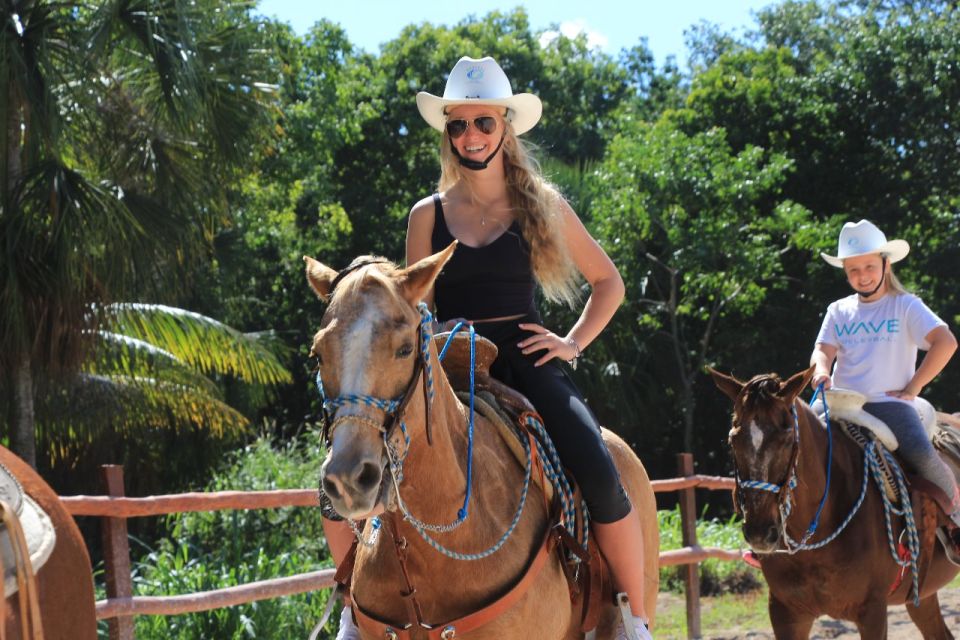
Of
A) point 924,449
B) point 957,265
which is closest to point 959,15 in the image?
point 957,265

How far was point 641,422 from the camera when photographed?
21.3 metres

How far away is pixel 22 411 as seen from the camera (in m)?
10.6

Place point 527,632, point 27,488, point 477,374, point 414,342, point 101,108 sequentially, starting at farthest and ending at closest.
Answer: point 101,108
point 477,374
point 527,632
point 414,342
point 27,488

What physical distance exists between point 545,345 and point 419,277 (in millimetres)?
1001

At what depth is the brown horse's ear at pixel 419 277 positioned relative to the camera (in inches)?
115

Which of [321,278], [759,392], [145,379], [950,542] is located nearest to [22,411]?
[145,379]

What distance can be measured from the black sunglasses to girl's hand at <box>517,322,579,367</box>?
0.71 meters

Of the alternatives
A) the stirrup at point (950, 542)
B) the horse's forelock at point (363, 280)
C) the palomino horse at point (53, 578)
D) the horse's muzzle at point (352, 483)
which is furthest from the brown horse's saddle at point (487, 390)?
the stirrup at point (950, 542)

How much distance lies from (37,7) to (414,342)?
882 cm

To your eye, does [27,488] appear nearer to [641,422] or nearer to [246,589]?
[246,589]

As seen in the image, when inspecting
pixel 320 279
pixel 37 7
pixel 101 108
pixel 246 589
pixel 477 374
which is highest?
pixel 37 7

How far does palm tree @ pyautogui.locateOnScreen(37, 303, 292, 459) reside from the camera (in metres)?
12.2

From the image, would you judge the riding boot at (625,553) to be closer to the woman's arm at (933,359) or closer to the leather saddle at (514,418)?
the leather saddle at (514,418)

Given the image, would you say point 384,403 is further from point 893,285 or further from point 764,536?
point 893,285
